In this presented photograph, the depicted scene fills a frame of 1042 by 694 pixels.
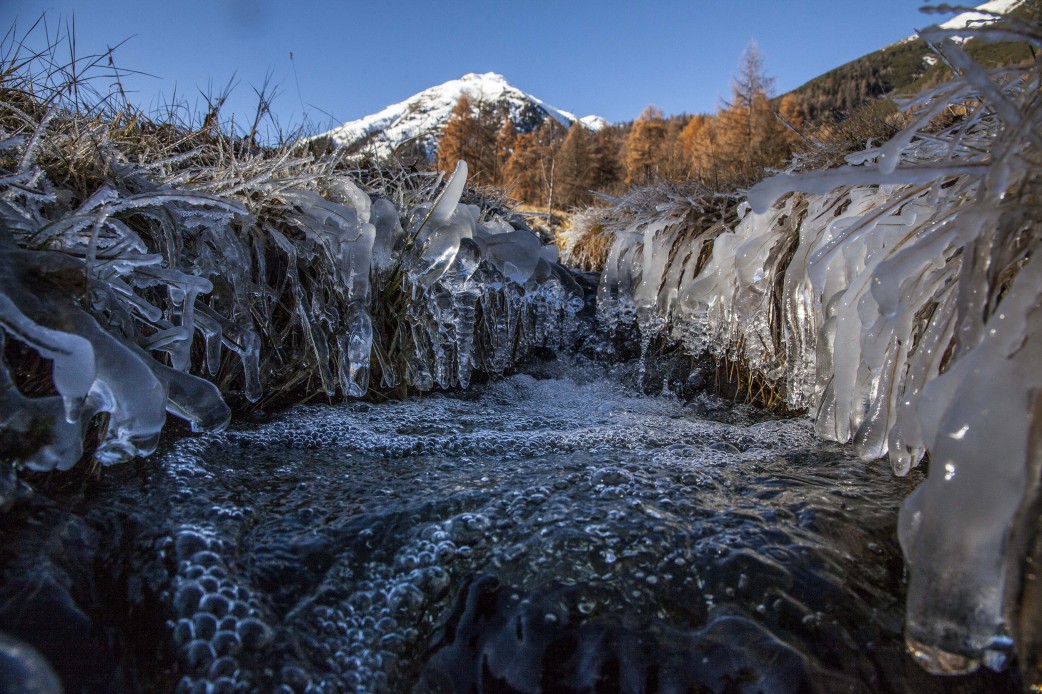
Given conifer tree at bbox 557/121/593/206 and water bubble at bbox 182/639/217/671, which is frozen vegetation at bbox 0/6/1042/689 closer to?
water bubble at bbox 182/639/217/671

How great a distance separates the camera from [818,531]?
1.01m

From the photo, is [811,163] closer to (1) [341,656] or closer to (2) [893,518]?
(2) [893,518]

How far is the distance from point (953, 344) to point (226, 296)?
75.5 inches

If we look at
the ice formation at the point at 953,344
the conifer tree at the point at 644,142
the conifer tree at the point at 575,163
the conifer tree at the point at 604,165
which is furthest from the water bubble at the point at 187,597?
the conifer tree at the point at 644,142

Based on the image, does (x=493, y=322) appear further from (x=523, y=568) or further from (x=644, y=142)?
(x=644, y=142)

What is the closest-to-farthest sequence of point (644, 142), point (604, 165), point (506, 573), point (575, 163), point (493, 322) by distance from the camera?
point (506, 573)
point (493, 322)
point (575, 163)
point (604, 165)
point (644, 142)

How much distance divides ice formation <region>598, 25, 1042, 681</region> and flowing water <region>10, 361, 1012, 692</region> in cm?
16

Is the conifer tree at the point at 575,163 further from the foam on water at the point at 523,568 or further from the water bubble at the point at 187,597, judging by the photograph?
the water bubble at the point at 187,597

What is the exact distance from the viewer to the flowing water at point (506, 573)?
29.7 inches

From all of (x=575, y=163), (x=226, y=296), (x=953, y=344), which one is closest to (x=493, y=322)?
(x=226, y=296)

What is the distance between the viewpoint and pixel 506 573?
36.6 inches

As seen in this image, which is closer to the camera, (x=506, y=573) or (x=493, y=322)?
(x=506, y=573)

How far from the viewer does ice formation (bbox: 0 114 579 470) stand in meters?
0.94

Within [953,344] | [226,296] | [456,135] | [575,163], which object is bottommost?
[953,344]
